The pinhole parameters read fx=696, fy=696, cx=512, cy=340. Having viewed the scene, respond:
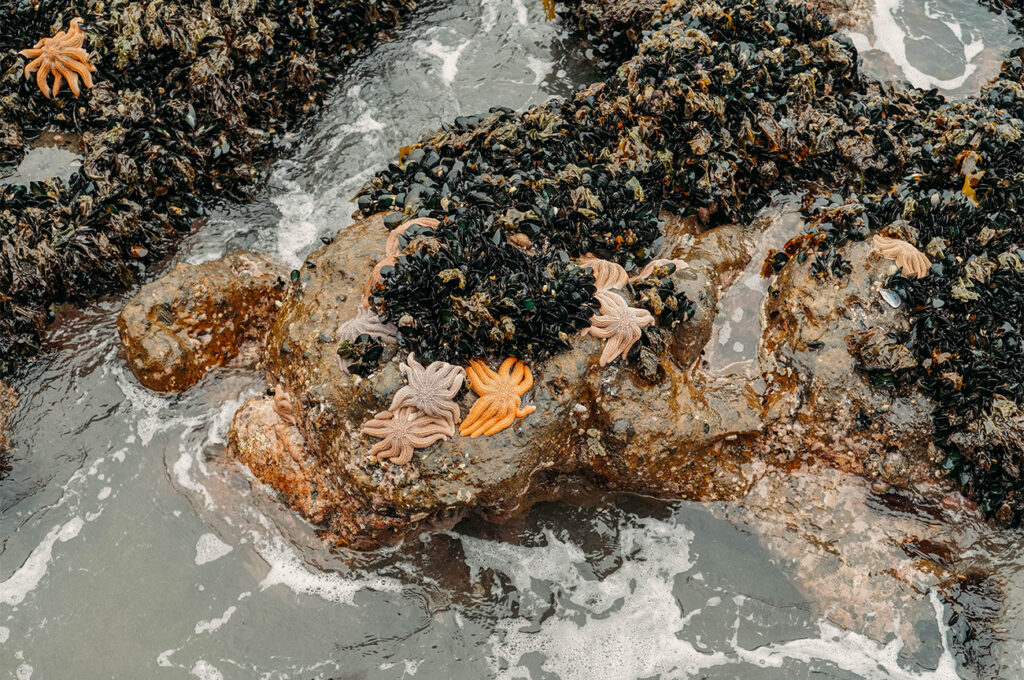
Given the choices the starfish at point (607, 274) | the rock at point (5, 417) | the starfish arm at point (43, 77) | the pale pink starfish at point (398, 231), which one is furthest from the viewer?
the starfish arm at point (43, 77)

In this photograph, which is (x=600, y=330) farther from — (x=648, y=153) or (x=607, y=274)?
(x=648, y=153)

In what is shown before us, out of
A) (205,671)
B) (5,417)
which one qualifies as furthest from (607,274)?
(5,417)

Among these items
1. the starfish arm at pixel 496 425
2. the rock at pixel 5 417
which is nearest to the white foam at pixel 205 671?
the rock at pixel 5 417

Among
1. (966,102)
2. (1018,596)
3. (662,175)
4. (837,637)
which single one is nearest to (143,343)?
(662,175)

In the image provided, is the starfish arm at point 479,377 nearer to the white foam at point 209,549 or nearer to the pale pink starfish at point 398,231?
the pale pink starfish at point 398,231

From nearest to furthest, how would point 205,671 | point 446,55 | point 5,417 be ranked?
point 205,671, point 5,417, point 446,55

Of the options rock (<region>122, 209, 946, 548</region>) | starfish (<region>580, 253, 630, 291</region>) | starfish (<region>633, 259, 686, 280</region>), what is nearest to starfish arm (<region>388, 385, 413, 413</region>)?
rock (<region>122, 209, 946, 548</region>)
